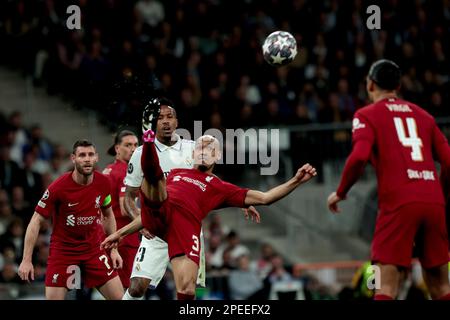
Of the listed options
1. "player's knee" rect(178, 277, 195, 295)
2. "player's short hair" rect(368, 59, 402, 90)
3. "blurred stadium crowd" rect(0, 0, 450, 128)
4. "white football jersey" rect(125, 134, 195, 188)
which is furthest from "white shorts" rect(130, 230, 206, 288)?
"blurred stadium crowd" rect(0, 0, 450, 128)

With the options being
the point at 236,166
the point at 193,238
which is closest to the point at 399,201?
the point at 193,238

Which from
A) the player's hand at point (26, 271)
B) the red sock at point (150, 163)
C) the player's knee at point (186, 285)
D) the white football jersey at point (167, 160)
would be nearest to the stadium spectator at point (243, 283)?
the white football jersey at point (167, 160)

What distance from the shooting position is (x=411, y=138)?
7359mm

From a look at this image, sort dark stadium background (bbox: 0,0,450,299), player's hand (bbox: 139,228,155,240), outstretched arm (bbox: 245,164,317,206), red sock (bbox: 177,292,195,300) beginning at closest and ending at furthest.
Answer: outstretched arm (bbox: 245,164,317,206) < red sock (bbox: 177,292,195,300) < player's hand (bbox: 139,228,155,240) < dark stadium background (bbox: 0,0,450,299)

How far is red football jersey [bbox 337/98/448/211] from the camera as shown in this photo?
23.8 feet

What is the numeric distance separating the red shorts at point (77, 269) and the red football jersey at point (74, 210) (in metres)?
0.07

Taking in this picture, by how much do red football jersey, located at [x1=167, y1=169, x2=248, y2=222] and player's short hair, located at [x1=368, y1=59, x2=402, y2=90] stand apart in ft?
6.39

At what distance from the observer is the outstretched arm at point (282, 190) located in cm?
816

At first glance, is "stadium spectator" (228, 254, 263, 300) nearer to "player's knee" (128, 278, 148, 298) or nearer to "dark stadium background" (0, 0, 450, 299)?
"dark stadium background" (0, 0, 450, 299)

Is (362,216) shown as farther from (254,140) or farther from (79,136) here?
(79,136)

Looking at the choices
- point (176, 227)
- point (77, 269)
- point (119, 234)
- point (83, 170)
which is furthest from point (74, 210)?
point (176, 227)

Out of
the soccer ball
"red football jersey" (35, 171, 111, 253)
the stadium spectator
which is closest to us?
"red football jersey" (35, 171, 111, 253)

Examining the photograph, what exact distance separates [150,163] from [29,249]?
6.32 ft

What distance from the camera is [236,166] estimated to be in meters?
16.3
